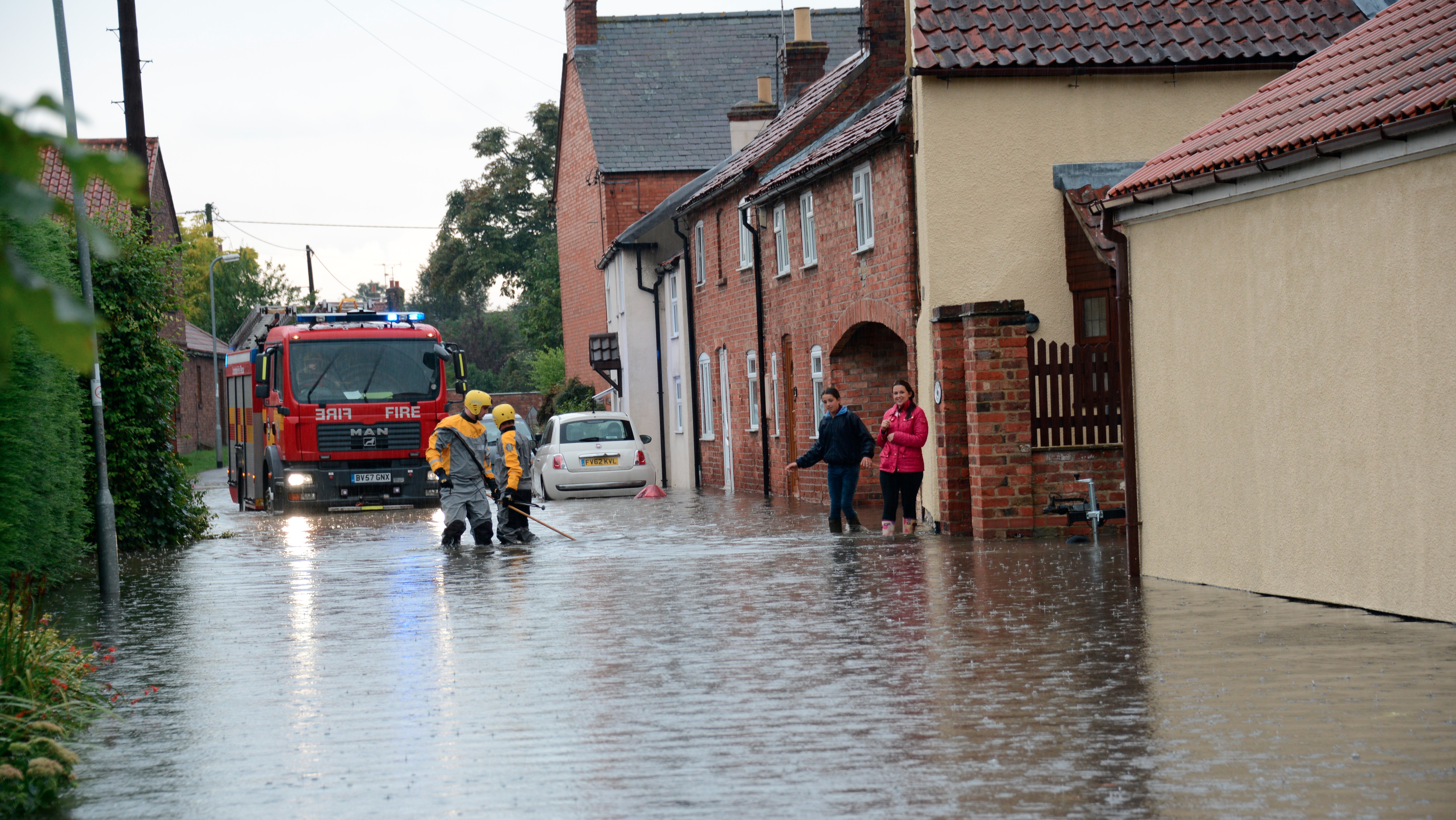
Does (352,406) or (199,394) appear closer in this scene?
(352,406)

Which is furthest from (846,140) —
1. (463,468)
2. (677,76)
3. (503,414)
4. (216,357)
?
(216,357)

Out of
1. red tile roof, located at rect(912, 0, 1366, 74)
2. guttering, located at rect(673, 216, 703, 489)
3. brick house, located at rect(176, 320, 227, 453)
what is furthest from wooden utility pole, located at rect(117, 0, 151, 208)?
brick house, located at rect(176, 320, 227, 453)

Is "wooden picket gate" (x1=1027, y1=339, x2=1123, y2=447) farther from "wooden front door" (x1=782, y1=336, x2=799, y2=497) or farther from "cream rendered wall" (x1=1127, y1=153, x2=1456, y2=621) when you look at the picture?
"wooden front door" (x1=782, y1=336, x2=799, y2=497)

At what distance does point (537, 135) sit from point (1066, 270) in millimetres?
53788

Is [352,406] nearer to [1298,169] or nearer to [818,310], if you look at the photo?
[818,310]

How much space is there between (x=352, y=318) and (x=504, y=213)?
45.8m

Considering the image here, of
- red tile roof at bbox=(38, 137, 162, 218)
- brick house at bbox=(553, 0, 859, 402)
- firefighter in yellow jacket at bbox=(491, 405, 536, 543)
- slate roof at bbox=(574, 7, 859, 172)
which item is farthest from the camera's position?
slate roof at bbox=(574, 7, 859, 172)

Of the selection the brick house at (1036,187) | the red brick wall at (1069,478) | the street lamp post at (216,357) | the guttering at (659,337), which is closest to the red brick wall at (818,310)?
the brick house at (1036,187)

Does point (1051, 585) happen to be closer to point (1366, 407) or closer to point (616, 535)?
point (1366, 407)

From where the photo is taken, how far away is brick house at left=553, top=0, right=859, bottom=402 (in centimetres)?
4644

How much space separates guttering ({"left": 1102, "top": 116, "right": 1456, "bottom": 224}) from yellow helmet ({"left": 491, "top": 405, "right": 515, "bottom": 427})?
24.9 feet

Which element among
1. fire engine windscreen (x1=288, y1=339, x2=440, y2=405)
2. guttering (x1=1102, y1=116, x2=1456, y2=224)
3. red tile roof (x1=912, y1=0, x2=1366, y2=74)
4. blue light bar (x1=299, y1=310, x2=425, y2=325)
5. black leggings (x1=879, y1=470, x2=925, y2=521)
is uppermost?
red tile roof (x1=912, y1=0, x2=1366, y2=74)

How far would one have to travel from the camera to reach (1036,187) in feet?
60.1

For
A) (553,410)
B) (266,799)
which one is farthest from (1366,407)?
(553,410)
